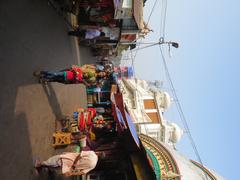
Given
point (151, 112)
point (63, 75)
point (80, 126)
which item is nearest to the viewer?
point (63, 75)

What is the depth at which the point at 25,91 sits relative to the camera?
646 centimetres

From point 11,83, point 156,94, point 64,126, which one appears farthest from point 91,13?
point 156,94

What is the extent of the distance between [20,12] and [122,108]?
532cm

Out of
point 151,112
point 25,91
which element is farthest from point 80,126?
point 151,112

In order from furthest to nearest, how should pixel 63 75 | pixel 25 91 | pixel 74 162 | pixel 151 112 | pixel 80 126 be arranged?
pixel 151 112 < pixel 80 126 < pixel 63 75 < pixel 25 91 < pixel 74 162

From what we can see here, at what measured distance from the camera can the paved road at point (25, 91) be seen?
5397mm

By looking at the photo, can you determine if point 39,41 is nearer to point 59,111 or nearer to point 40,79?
point 40,79

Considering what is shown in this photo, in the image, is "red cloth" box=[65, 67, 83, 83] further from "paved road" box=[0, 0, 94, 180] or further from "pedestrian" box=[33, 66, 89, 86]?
"paved road" box=[0, 0, 94, 180]

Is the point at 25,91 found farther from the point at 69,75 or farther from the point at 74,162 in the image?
the point at 74,162

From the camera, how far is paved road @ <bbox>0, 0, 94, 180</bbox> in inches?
212

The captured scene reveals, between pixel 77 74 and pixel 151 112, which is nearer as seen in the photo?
pixel 77 74

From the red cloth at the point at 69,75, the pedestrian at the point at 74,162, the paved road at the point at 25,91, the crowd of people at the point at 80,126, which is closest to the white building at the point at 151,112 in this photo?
the crowd of people at the point at 80,126

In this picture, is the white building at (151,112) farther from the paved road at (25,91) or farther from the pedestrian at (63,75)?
the pedestrian at (63,75)

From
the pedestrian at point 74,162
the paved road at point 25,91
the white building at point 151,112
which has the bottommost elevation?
the white building at point 151,112
